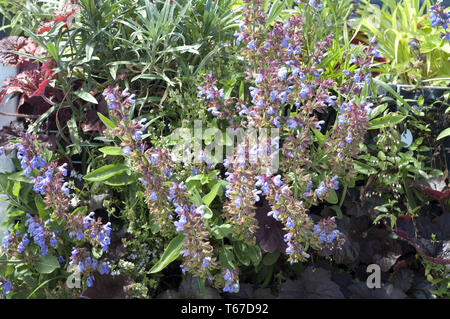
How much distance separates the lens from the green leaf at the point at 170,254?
5.67ft

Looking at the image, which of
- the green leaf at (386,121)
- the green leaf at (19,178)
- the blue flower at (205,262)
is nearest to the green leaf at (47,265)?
the green leaf at (19,178)

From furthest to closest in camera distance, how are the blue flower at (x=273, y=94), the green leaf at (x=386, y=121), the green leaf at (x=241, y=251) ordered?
the green leaf at (x=386, y=121) → the green leaf at (x=241, y=251) → the blue flower at (x=273, y=94)

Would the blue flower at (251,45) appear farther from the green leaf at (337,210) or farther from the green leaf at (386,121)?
the green leaf at (337,210)

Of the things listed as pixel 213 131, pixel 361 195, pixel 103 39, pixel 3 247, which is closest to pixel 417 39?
pixel 361 195

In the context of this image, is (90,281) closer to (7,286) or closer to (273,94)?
(7,286)

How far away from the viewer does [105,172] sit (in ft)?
6.38

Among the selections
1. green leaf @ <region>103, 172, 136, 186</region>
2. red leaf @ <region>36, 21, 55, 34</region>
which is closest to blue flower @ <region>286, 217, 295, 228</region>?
green leaf @ <region>103, 172, 136, 186</region>

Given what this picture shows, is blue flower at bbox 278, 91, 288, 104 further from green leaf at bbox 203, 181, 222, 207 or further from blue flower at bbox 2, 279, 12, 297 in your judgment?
blue flower at bbox 2, 279, 12, 297

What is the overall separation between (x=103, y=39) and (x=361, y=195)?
4.47 feet

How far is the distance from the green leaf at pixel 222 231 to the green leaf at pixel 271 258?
0.23 meters

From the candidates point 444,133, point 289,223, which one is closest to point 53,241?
point 289,223

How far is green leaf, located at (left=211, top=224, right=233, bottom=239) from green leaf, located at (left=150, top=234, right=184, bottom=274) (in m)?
0.13

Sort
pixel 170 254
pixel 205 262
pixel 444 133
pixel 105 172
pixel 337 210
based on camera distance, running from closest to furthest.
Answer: pixel 205 262 < pixel 170 254 < pixel 105 172 < pixel 337 210 < pixel 444 133

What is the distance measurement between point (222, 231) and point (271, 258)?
0.86 ft
